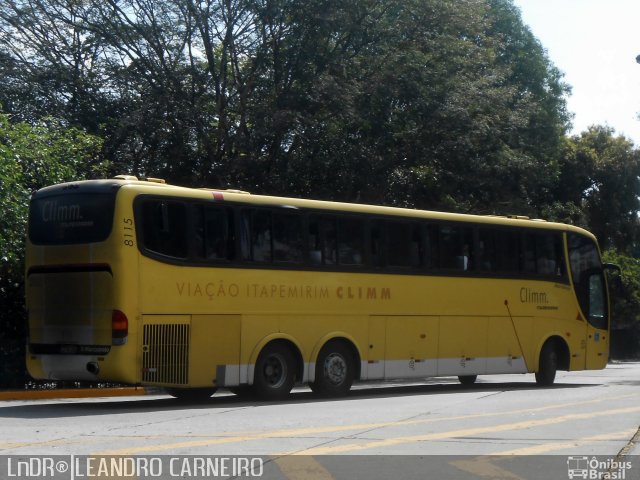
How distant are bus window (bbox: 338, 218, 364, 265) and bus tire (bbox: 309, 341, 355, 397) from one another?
154 cm

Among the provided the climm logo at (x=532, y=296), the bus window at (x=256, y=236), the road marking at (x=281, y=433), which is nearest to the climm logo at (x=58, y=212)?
the bus window at (x=256, y=236)

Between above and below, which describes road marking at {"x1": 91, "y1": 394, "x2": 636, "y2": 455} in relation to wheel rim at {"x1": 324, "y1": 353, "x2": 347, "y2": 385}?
below

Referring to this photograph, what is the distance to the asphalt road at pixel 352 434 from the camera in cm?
989

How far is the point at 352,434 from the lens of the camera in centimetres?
1249

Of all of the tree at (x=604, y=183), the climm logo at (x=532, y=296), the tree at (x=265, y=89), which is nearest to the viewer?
the climm logo at (x=532, y=296)

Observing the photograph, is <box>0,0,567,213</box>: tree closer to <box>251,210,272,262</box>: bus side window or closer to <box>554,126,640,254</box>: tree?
<box>251,210,272,262</box>: bus side window

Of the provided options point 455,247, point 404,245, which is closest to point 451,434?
point 404,245

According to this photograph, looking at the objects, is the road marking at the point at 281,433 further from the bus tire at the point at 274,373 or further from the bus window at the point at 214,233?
the bus window at the point at 214,233

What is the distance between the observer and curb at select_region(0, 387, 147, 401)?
19.3 meters

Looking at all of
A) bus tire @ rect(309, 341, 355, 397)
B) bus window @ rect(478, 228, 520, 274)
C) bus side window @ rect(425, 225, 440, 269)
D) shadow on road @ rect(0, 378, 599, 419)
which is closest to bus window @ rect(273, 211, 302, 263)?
bus tire @ rect(309, 341, 355, 397)

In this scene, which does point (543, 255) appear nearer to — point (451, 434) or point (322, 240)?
point (322, 240)

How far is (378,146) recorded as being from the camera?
3103 cm

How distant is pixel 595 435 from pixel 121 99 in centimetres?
2140

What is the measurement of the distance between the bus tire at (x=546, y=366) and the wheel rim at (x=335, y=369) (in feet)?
19.5
